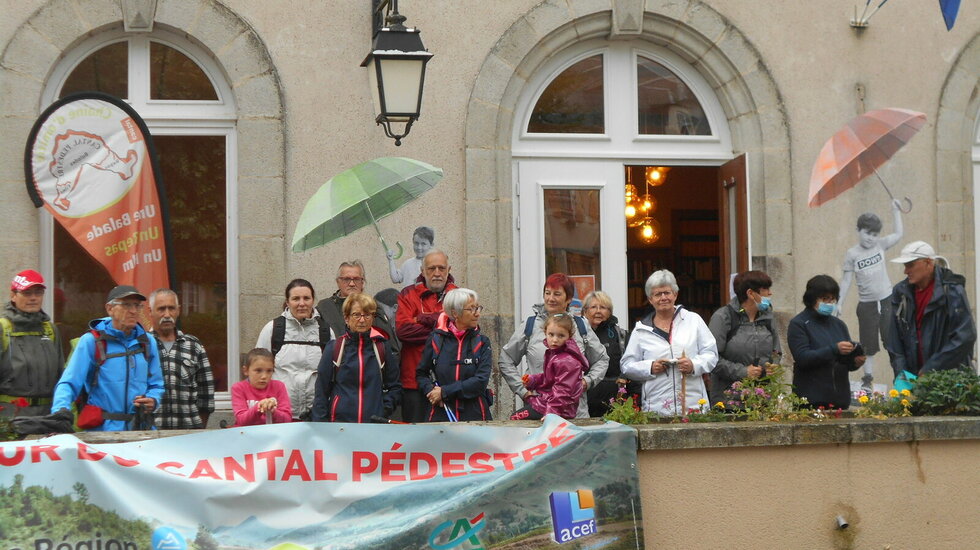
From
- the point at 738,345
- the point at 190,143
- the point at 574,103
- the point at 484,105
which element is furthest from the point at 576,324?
the point at 190,143

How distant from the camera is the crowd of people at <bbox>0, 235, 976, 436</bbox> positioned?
7.33m

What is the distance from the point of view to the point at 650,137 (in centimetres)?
1103

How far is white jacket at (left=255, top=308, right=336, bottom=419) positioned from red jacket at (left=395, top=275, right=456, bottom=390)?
53 cm

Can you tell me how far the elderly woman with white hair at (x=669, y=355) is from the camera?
789 cm

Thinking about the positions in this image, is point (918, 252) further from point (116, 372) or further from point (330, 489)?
point (116, 372)

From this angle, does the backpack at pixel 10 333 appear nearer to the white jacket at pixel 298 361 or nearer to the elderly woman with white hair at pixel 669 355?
the white jacket at pixel 298 361

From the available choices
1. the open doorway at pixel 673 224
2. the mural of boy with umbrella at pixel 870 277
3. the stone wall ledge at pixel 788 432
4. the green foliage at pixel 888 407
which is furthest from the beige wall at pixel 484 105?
the open doorway at pixel 673 224

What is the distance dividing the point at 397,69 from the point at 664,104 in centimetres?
324

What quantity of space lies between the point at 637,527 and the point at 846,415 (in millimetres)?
1796

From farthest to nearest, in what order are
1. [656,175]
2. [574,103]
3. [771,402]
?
[656,175]
[574,103]
[771,402]

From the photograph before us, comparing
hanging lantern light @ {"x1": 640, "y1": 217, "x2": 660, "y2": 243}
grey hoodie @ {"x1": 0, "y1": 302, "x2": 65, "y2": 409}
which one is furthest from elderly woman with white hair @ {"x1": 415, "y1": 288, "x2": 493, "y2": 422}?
hanging lantern light @ {"x1": 640, "y1": 217, "x2": 660, "y2": 243}

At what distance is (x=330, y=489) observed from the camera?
644 centimetres

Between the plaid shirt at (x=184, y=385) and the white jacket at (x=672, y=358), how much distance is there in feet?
9.20

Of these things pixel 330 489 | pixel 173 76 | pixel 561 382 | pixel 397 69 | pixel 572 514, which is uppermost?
pixel 173 76
